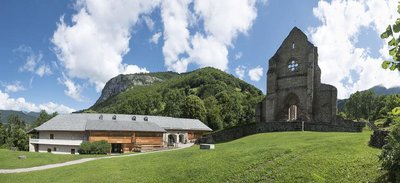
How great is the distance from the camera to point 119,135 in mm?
53125

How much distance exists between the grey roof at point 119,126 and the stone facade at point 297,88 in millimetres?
21355

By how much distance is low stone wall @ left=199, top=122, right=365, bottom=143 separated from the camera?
3303 centimetres

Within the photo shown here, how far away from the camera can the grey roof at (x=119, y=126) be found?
5228 centimetres

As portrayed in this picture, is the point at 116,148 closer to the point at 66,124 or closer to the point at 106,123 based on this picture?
the point at 106,123

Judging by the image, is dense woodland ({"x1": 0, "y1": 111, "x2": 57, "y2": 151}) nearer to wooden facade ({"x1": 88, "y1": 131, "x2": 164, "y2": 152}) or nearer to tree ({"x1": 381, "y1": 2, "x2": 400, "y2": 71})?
wooden facade ({"x1": 88, "y1": 131, "x2": 164, "y2": 152})

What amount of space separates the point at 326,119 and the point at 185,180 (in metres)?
27.2

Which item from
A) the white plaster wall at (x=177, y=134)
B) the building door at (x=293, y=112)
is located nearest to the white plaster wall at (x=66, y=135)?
the white plaster wall at (x=177, y=134)

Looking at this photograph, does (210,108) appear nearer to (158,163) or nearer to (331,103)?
(331,103)

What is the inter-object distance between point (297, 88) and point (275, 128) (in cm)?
851

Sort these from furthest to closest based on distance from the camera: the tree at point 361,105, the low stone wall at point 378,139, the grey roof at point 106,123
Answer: the tree at point 361,105
the grey roof at point 106,123
the low stone wall at point 378,139

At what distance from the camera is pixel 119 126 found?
178 feet

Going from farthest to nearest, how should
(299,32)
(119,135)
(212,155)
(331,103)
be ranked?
1. (119,135)
2. (299,32)
3. (331,103)
4. (212,155)

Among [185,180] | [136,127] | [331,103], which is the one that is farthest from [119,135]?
[185,180]

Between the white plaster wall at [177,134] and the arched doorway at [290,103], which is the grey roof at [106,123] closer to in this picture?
the white plaster wall at [177,134]
